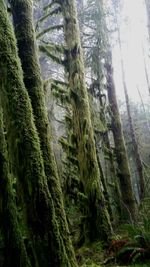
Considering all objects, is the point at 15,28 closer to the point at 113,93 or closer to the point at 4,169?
the point at 4,169

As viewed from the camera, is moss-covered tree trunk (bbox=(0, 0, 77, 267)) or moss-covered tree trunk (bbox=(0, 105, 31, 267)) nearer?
moss-covered tree trunk (bbox=(0, 0, 77, 267))

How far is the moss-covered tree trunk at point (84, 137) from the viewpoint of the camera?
8.52m

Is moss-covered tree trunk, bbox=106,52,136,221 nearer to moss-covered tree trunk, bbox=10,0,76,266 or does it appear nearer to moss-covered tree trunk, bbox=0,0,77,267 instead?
moss-covered tree trunk, bbox=10,0,76,266

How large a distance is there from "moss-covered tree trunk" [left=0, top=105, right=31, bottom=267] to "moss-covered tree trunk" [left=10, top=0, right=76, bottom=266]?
1.93 ft

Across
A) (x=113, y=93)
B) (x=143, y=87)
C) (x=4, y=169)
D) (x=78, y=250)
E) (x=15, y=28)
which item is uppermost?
(x=143, y=87)

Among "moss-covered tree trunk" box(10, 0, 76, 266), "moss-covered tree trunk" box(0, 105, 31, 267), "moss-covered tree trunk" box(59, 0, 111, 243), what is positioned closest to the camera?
"moss-covered tree trunk" box(0, 105, 31, 267)

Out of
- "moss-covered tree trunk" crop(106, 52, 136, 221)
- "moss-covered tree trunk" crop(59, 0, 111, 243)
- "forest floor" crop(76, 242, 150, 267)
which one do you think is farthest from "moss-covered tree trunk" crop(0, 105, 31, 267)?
"moss-covered tree trunk" crop(106, 52, 136, 221)

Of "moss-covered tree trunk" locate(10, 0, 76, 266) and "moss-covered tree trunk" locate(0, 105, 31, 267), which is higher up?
"moss-covered tree trunk" locate(10, 0, 76, 266)

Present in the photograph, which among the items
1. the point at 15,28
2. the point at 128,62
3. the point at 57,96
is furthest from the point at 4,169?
the point at 128,62

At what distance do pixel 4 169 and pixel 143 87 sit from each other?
53.3 metres

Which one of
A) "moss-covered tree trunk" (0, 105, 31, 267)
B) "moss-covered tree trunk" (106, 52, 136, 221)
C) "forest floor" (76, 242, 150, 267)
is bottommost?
"forest floor" (76, 242, 150, 267)

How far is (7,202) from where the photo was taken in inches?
196

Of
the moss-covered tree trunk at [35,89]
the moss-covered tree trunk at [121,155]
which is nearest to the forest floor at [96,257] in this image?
the moss-covered tree trunk at [35,89]

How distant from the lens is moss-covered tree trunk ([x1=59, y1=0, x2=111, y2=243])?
8.52 m
